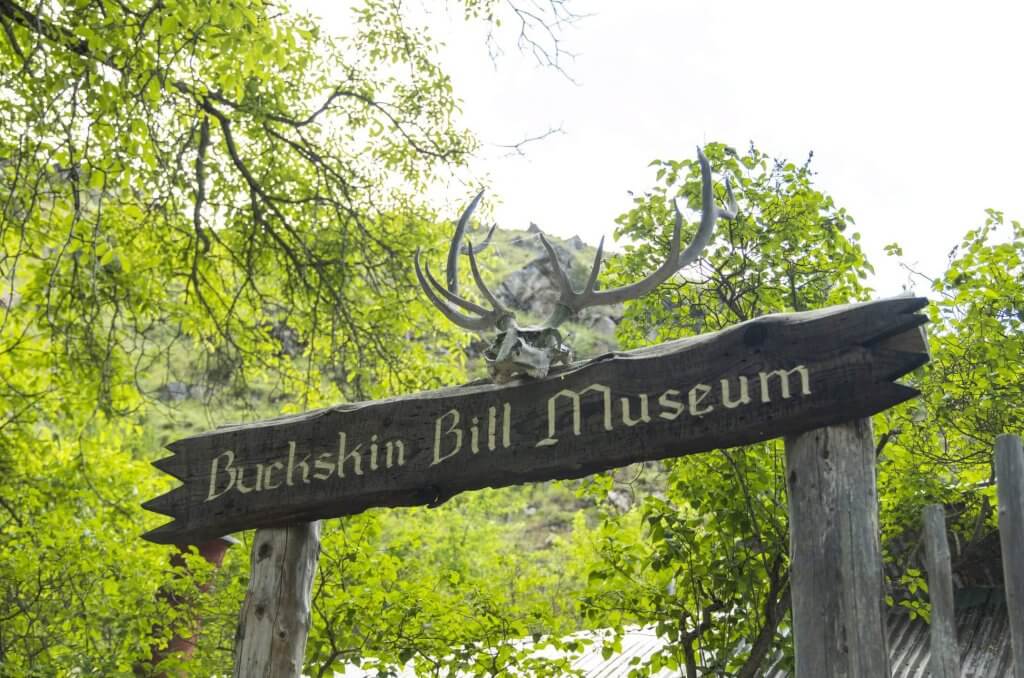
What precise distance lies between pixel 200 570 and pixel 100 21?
11.7ft

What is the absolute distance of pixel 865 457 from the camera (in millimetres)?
3389

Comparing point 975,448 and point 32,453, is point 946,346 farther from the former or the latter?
point 32,453

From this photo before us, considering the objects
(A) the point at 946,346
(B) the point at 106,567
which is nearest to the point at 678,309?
→ (A) the point at 946,346

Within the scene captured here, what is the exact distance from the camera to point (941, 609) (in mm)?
4879

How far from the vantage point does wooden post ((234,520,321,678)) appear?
429 centimetres

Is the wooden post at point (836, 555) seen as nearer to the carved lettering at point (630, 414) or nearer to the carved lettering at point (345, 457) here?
the carved lettering at point (630, 414)

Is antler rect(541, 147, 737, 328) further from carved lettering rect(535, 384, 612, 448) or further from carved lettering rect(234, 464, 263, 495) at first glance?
carved lettering rect(234, 464, 263, 495)

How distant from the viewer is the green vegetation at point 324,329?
220 inches

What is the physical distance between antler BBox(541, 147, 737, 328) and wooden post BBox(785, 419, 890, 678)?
2.62ft

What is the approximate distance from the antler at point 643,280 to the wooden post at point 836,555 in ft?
2.62

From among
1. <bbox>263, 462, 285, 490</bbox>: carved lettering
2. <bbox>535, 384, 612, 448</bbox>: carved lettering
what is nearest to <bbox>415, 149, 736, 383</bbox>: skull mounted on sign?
<bbox>535, 384, 612, 448</bbox>: carved lettering

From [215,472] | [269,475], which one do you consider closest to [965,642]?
[269,475]

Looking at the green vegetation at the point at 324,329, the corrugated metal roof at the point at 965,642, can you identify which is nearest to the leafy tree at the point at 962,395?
the green vegetation at the point at 324,329

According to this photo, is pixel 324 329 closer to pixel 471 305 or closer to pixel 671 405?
pixel 471 305
